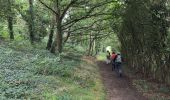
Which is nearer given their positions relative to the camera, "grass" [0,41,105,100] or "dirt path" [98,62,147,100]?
"grass" [0,41,105,100]

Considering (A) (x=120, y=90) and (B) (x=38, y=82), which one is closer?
(B) (x=38, y=82)

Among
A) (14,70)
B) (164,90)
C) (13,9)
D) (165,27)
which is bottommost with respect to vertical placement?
(164,90)

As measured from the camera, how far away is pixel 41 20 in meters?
36.3

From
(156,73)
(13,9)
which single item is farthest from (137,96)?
(13,9)

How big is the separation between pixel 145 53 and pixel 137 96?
10.7 m

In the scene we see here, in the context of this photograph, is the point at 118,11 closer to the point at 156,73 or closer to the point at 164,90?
the point at 156,73

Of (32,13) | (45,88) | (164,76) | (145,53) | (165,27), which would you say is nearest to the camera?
(45,88)

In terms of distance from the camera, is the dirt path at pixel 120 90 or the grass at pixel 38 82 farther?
the dirt path at pixel 120 90

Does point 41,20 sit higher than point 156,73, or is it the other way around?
point 41,20

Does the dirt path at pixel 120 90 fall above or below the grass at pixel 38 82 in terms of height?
below

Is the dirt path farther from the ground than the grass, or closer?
closer

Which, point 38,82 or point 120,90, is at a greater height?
point 38,82

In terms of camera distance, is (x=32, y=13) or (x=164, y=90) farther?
Result: (x=32, y=13)

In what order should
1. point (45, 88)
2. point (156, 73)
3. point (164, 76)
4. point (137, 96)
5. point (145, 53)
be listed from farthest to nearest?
point (145, 53) → point (156, 73) → point (164, 76) → point (137, 96) → point (45, 88)
